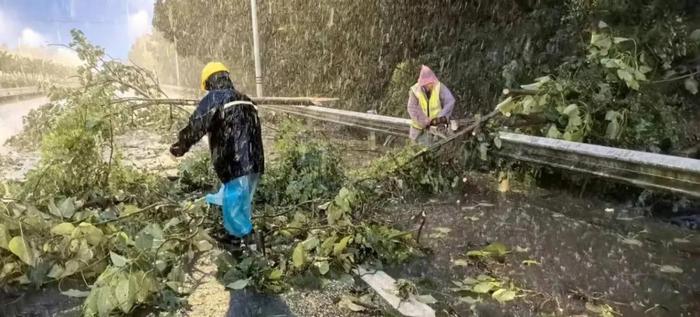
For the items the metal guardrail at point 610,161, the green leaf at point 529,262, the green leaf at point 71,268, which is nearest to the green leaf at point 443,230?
the green leaf at point 529,262

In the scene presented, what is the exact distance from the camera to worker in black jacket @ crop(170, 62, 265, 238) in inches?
165

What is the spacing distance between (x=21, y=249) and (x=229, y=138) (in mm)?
1680

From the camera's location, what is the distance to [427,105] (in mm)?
6859

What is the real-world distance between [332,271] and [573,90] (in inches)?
146

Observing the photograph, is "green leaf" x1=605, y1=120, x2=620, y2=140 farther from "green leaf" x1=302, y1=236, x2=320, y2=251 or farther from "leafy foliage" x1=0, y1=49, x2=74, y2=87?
"leafy foliage" x1=0, y1=49, x2=74, y2=87

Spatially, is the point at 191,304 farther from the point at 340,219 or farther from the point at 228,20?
the point at 228,20

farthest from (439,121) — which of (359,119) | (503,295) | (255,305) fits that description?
(255,305)

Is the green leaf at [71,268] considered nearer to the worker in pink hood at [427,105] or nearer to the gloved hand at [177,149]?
the gloved hand at [177,149]

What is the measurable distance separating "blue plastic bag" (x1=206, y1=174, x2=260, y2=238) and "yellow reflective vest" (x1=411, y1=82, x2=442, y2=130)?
3.20 metres

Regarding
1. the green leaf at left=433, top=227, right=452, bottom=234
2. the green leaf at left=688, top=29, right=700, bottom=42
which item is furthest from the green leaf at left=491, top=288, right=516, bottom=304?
the green leaf at left=688, top=29, right=700, bottom=42

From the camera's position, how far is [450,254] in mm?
4332

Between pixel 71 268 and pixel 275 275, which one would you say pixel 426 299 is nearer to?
pixel 275 275

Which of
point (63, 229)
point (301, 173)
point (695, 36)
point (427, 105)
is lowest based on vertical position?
point (301, 173)

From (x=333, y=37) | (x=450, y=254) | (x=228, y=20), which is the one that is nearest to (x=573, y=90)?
(x=450, y=254)
